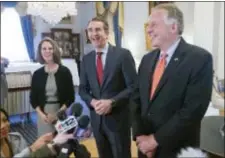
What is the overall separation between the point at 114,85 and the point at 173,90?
55cm

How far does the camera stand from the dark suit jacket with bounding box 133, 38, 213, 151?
1189 millimetres

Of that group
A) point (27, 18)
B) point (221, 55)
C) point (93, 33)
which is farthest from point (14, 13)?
point (221, 55)

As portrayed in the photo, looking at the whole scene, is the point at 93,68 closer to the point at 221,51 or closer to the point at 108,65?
the point at 108,65

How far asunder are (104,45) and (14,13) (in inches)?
25.7

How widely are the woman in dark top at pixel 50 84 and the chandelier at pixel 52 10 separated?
0.59ft

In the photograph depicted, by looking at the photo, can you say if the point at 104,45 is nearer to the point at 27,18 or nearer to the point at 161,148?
the point at 27,18

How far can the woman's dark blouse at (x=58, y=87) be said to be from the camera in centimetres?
194

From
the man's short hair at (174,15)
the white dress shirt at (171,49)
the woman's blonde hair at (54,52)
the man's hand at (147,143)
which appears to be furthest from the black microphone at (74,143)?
the woman's blonde hair at (54,52)

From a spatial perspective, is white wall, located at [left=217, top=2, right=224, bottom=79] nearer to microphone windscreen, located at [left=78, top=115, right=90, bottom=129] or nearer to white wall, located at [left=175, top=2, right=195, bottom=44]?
white wall, located at [left=175, top=2, right=195, bottom=44]

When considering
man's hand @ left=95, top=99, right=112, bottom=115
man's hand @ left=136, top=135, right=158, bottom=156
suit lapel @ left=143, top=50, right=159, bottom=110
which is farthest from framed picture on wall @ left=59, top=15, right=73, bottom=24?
man's hand @ left=136, top=135, right=158, bottom=156

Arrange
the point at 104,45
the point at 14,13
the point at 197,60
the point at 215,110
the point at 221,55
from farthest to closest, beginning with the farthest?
1. the point at 14,13
2. the point at 104,45
3. the point at 221,55
4. the point at 215,110
5. the point at 197,60

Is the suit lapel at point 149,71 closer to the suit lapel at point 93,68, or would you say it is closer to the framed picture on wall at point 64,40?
the suit lapel at point 93,68

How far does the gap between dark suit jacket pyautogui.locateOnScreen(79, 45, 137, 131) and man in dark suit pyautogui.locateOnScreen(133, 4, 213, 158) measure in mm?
359

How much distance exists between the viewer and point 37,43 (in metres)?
A: 1.93
